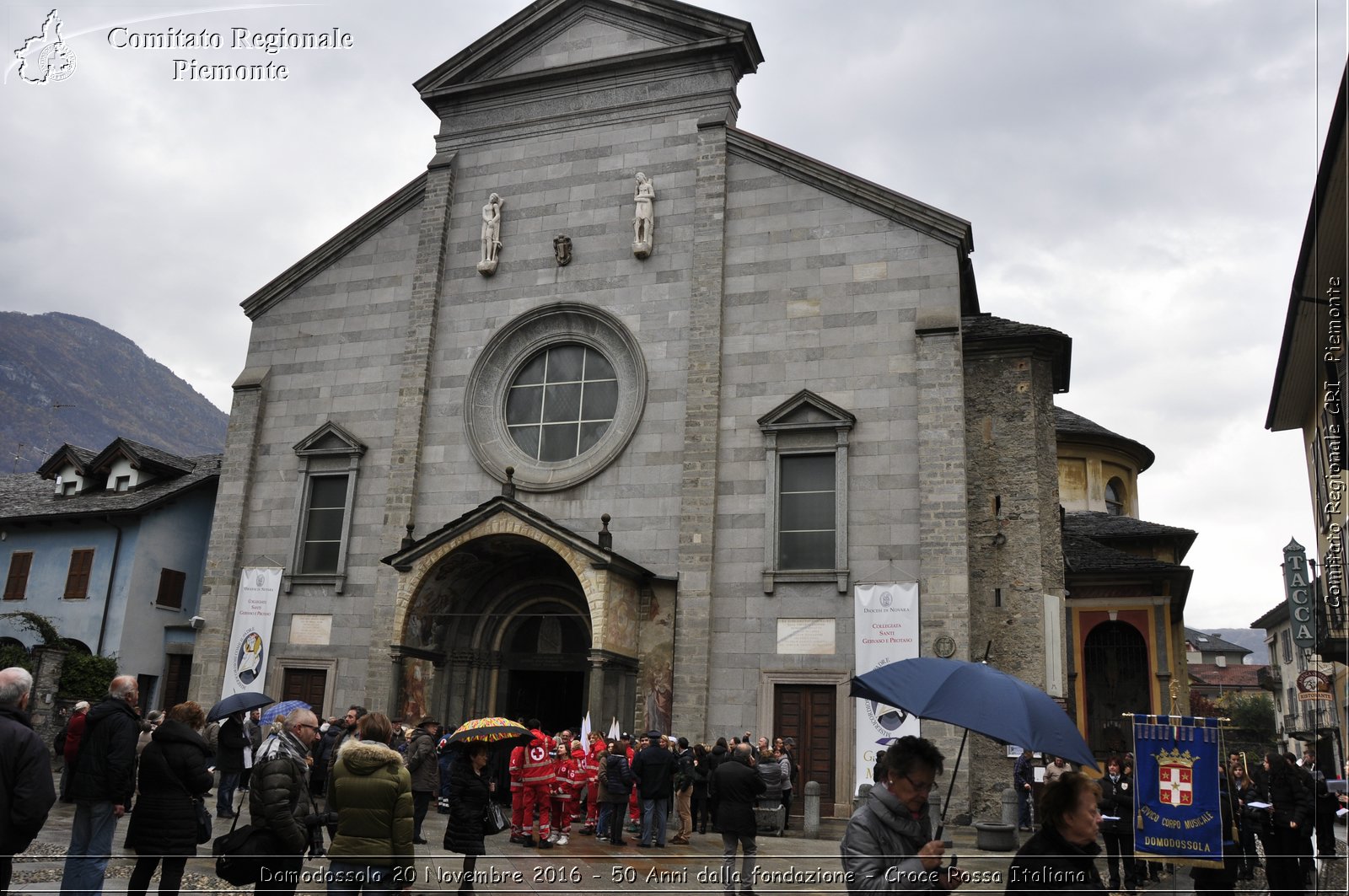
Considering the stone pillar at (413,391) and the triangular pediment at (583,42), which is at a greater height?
the triangular pediment at (583,42)

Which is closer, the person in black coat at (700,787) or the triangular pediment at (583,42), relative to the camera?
the person in black coat at (700,787)

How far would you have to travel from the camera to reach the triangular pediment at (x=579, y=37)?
23.8m

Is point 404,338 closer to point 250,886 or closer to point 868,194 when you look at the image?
point 868,194

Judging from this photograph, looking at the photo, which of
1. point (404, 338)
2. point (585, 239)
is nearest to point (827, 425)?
point (585, 239)

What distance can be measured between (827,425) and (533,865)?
10916 millimetres

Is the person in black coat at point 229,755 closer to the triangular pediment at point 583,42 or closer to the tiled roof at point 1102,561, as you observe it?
the triangular pediment at point 583,42

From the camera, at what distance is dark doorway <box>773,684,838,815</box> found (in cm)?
1956

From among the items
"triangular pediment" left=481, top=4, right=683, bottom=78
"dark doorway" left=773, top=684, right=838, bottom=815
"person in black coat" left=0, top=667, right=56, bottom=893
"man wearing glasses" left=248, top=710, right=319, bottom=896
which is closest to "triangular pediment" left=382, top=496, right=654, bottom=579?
Result: "dark doorway" left=773, top=684, right=838, bottom=815

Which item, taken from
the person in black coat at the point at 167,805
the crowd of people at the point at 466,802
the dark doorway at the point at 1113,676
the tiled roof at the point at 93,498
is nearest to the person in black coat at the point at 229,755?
the crowd of people at the point at 466,802

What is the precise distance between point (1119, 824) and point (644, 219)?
15.3 meters

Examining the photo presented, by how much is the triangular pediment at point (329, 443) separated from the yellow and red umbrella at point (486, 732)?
1399cm

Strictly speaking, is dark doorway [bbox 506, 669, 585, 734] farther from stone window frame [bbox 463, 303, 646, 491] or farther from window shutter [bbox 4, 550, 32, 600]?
window shutter [bbox 4, 550, 32, 600]

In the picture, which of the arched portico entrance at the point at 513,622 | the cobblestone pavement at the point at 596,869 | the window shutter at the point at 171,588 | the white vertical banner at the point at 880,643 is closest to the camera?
the cobblestone pavement at the point at 596,869

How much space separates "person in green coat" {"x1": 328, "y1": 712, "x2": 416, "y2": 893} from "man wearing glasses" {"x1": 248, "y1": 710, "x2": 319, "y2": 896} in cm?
Answer: 32
